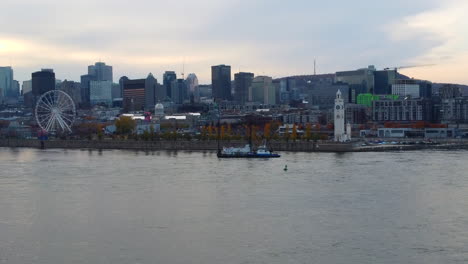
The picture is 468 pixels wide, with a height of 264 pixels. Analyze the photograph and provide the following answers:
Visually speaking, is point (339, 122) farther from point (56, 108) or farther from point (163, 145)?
point (56, 108)

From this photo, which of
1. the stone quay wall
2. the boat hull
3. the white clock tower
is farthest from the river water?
the white clock tower

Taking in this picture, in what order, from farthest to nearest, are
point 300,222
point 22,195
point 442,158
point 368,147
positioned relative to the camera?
1. point 368,147
2. point 442,158
3. point 22,195
4. point 300,222

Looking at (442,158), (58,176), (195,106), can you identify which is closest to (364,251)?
(58,176)

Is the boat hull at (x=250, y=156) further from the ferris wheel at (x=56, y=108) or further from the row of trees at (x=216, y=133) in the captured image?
the ferris wheel at (x=56, y=108)

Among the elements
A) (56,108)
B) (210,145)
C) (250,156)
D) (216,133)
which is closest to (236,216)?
(250,156)

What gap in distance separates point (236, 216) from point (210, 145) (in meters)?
21.0

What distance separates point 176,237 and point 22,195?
5.55 m

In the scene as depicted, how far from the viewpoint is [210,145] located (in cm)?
3278

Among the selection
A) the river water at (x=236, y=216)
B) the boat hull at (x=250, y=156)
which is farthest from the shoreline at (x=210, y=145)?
the river water at (x=236, y=216)

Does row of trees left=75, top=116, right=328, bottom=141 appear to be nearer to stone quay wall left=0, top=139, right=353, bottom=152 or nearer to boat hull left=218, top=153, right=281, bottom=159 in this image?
stone quay wall left=0, top=139, right=353, bottom=152

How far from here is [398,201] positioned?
13344mm

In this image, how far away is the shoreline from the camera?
98.5 ft

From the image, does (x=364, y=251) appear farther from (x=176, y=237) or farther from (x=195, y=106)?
(x=195, y=106)

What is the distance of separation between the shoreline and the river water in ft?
33.7
